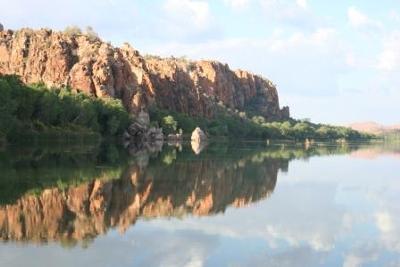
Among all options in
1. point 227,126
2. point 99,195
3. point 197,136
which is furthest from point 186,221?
point 227,126

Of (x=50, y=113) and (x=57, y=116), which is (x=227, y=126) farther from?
(x=50, y=113)

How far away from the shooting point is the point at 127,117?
103438 millimetres

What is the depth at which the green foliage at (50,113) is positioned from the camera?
5738 cm

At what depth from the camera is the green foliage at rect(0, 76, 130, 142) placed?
57.4 m

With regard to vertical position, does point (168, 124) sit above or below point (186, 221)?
above

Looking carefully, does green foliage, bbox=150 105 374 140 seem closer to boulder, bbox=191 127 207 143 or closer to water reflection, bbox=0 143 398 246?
boulder, bbox=191 127 207 143

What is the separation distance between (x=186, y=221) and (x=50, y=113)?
58.7 m

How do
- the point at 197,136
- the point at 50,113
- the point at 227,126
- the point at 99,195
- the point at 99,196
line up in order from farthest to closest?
the point at 227,126
the point at 197,136
the point at 50,113
the point at 99,195
the point at 99,196

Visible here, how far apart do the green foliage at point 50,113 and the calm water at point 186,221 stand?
28.8m

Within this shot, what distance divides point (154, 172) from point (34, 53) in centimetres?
9620

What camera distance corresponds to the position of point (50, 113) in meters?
72.8

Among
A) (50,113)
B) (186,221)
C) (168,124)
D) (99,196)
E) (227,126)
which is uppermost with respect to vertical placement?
(227,126)

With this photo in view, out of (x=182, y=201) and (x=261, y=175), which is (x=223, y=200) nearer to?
(x=182, y=201)

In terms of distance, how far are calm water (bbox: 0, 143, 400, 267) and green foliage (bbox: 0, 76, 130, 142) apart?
28816 millimetres
